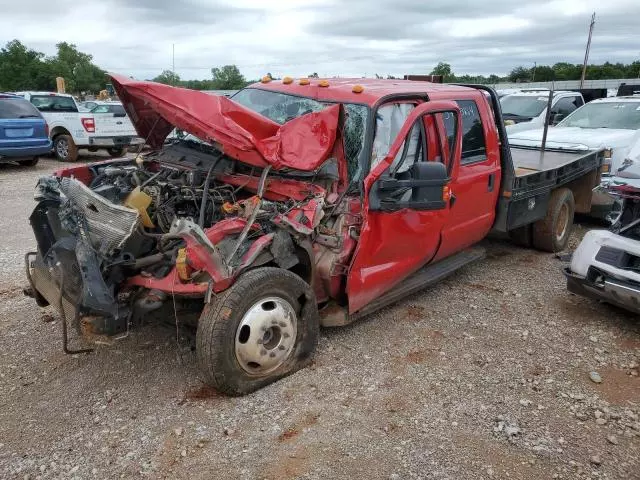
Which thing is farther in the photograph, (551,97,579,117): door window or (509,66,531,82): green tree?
(509,66,531,82): green tree

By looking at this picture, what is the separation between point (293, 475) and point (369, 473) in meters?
0.41

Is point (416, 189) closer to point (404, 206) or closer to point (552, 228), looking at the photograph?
point (404, 206)

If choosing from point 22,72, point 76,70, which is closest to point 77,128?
point 22,72

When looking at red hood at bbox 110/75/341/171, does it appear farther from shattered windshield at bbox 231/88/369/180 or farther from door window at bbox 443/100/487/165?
door window at bbox 443/100/487/165

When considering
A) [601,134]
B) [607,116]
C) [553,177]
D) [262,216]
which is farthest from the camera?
[607,116]

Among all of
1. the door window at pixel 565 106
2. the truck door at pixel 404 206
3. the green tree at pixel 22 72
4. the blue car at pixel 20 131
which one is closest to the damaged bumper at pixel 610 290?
the truck door at pixel 404 206

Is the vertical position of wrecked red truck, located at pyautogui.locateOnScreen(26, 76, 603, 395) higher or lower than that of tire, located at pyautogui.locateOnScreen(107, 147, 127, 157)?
higher

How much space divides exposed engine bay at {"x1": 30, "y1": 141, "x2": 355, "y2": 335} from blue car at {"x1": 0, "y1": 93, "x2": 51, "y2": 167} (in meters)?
9.50

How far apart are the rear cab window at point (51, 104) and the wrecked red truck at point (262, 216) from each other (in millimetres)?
11531

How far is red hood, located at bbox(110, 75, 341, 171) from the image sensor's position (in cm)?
388

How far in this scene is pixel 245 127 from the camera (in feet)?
13.1

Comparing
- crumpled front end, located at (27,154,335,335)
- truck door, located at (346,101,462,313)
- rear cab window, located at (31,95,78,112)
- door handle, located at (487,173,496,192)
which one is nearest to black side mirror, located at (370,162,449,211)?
truck door, located at (346,101,462,313)

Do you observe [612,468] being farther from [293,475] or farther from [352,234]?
[352,234]

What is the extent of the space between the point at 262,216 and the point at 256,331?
2.57 ft
